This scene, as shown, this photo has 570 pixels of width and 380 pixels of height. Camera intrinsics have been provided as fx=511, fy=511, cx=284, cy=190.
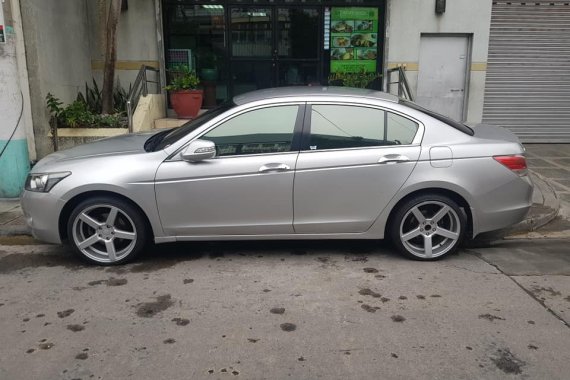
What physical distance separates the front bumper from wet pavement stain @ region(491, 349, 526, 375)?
152 inches

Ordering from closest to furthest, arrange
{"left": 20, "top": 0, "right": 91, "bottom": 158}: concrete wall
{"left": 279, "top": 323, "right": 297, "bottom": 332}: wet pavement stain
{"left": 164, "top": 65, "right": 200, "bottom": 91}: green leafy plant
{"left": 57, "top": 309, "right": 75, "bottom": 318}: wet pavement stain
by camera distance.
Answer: {"left": 279, "top": 323, "right": 297, "bottom": 332}: wet pavement stain, {"left": 57, "top": 309, "right": 75, "bottom": 318}: wet pavement stain, {"left": 20, "top": 0, "right": 91, "bottom": 158}: concrete wall, {"left": 164, "top": 65, "right": 200, "bottom": 91}: green leafy plant

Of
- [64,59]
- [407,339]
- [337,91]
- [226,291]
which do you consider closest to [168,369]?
[226,291]

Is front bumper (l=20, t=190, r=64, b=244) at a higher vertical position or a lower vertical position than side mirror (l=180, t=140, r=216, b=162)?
lower

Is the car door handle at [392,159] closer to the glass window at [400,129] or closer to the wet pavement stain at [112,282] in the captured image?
the glass window at [400,129]

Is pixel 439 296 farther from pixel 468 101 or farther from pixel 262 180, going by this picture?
pixel 468 101

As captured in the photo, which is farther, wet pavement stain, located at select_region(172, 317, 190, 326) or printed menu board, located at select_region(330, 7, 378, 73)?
printed menu board, located at select_region(330, 7, 378, 73)

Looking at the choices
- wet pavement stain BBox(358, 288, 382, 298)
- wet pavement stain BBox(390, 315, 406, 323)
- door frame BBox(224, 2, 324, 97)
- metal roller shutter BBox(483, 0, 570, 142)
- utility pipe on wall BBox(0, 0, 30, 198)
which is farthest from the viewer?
metal roller shutter BBox(483, 0, 570, 142)

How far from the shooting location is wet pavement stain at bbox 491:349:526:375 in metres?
3.17

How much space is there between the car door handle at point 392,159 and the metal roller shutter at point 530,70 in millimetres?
7279

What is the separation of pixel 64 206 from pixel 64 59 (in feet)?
15.6

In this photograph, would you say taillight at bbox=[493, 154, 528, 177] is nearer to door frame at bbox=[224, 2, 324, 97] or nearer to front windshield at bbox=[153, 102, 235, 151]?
front windshield at bbox=[153, 102, 235, 151]

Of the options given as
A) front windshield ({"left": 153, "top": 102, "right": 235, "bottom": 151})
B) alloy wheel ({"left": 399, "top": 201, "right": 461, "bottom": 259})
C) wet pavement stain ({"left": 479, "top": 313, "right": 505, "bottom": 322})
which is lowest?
wet pavement stain ({"left": 479, "top": 313, "right": 505, "bottom": 322})

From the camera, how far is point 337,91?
5.24 metres

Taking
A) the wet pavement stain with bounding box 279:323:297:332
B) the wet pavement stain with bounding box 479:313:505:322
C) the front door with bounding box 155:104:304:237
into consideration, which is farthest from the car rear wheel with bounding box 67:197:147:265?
the wet pavement stain with bounding box 479:313:505:322
